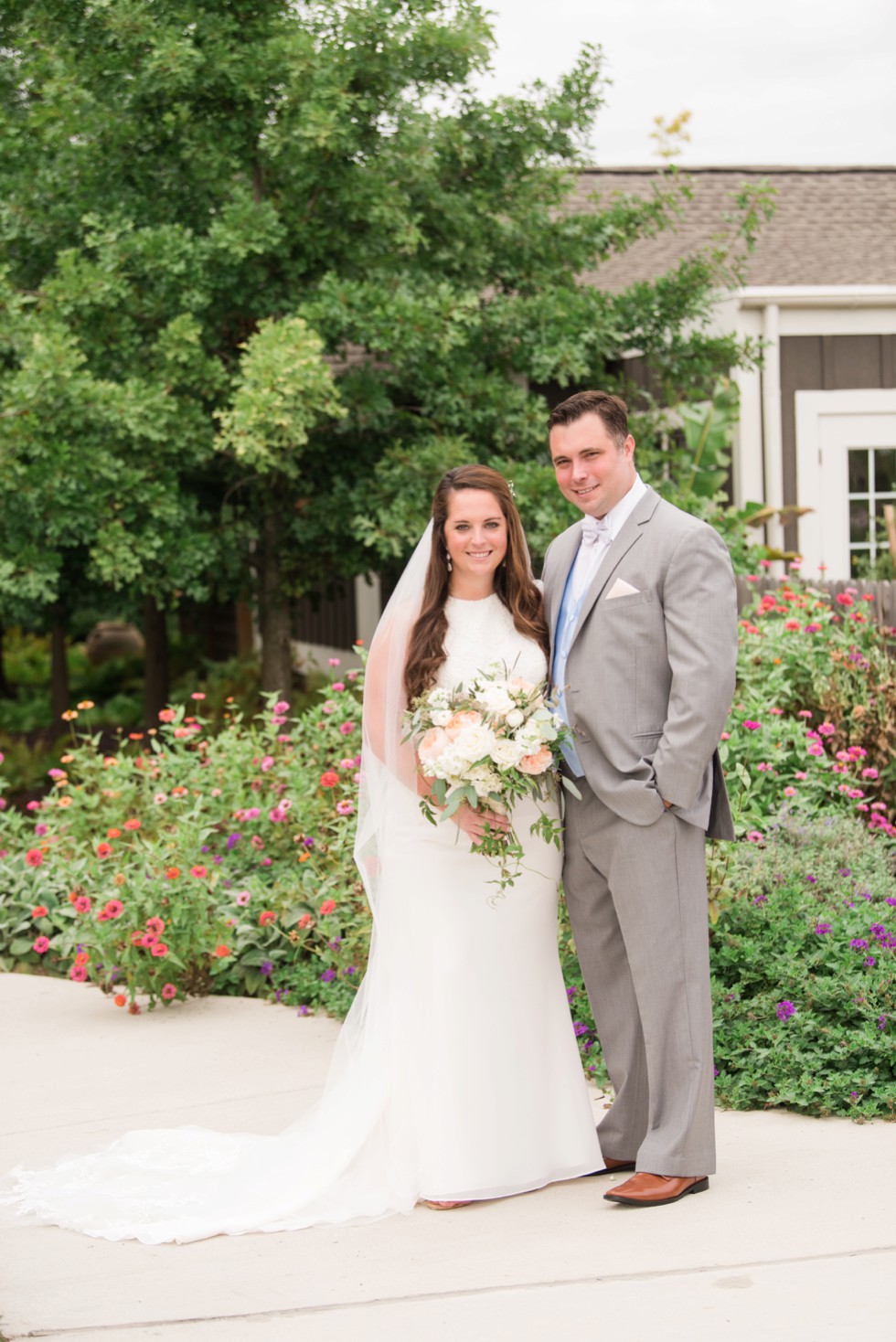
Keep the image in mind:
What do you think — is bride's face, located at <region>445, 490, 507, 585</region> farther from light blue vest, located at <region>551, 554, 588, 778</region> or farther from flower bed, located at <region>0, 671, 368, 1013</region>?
flower bed, located at <region>0, 671, 368, 1013</region>

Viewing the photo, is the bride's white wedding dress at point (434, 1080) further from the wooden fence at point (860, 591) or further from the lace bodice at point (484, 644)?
the wooden fence at point (860, 591)

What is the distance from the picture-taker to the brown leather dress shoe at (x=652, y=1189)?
4078 mm

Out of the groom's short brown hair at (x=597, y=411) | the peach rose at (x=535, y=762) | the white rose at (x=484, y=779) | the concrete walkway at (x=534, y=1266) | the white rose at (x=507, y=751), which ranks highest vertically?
the groom's short brown hair at (x=597, y=411)

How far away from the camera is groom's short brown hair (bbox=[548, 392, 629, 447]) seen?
13.8 feet

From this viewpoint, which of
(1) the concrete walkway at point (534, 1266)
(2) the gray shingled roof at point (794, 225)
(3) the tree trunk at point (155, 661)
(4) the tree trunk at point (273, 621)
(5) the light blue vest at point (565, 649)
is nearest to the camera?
(1) the concrete walkway at point (534, 1266)

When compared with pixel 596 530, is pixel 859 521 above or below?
above

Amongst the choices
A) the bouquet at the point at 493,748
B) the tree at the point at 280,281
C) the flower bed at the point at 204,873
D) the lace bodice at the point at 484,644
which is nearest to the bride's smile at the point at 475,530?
the lace bodice at the point at 484,644

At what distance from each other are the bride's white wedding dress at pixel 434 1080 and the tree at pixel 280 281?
454 cm

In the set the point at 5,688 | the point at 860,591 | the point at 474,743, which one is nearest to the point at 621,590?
the point at 474,743

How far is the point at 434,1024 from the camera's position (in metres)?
4.34

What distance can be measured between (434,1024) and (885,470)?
8.25 m

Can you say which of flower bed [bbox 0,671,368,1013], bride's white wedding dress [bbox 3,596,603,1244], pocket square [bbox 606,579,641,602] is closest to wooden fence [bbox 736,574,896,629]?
flower bed [bbox 0,671,368,1013]

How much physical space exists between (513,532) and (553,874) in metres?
1.02

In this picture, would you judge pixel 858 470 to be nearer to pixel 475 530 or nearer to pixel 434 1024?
pixel 475 530
